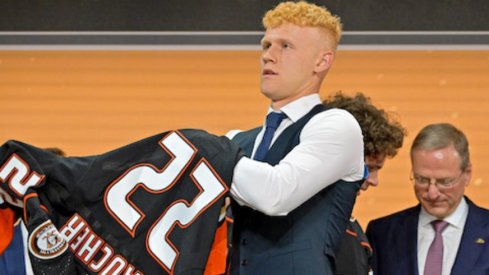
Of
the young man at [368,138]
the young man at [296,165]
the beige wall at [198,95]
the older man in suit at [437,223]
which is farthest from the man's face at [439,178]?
the young man at [296,165]

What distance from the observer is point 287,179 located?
8.87 ft

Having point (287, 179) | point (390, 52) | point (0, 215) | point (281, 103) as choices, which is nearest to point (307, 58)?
point (281, 103)

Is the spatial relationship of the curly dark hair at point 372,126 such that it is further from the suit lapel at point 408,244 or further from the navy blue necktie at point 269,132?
the navy blue necktie at point 269,132

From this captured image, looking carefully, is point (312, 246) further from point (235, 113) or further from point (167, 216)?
point (235, 113)

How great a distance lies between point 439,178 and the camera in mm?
3779

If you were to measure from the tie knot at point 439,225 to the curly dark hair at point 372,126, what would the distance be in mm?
328

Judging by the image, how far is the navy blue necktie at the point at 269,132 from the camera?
2.95 m

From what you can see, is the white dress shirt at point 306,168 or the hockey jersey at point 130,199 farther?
the hockey jersey at point 130,199

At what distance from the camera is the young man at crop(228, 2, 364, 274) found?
2730 millimetres

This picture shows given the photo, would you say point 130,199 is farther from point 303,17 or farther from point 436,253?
point 436,253

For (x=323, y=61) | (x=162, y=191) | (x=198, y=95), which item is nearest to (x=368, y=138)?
(x=323, y=61)

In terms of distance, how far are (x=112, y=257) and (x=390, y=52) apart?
2.10 m

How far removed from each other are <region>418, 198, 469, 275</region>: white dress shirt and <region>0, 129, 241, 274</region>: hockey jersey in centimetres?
126

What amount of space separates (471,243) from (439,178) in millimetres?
270
